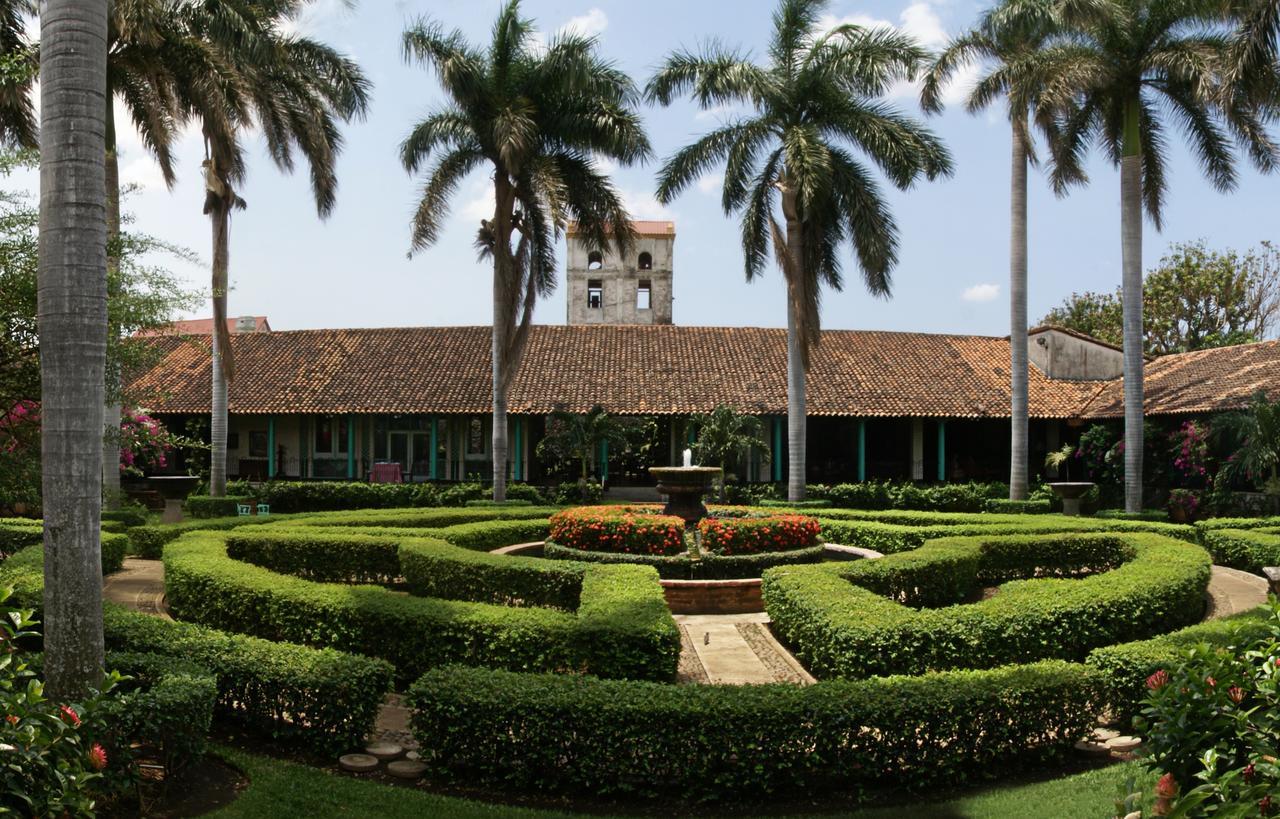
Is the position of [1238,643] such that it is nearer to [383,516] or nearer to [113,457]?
[383,516]

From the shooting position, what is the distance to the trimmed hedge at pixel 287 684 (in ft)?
20.0

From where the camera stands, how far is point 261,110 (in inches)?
764

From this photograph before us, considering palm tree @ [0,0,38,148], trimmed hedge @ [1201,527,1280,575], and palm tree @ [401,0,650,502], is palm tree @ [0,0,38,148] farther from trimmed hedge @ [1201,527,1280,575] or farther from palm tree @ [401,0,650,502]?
trimmed hedge @ [1201,527,1280,575]

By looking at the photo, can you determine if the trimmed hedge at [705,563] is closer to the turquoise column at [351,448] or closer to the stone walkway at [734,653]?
Answer: the stone walkway at [734,653]

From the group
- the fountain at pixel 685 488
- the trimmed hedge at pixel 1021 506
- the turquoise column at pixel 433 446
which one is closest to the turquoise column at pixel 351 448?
the turquoise column at pixel 433 446

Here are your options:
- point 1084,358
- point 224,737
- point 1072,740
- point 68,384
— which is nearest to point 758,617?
point 1072,740

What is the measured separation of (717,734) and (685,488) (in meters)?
9.66

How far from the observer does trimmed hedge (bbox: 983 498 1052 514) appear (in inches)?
837

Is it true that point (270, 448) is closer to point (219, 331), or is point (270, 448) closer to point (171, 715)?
point (219, 331)

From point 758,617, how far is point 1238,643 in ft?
21.7

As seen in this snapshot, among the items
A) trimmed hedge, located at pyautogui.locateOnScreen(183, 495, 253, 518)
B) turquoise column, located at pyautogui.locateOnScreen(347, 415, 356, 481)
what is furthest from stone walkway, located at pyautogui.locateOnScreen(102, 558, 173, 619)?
turquoise column, located at pyautogui.locateOnScreen(347, 415, 356, 481)

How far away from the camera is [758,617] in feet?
36.0

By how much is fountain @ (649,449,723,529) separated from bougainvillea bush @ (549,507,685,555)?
5.90 ft

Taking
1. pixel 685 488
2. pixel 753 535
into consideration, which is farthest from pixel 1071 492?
pixel 753 535
